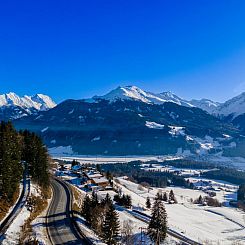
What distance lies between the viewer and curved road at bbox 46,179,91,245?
5885cm

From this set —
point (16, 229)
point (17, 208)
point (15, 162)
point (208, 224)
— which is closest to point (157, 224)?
point (17, 208)

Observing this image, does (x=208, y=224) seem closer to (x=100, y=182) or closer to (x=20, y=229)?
(x=100, y=182)

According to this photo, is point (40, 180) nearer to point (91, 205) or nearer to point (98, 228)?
point (91, 205)

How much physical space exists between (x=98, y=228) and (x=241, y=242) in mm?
59663

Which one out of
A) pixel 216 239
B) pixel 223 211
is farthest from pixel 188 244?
pixel 223 211

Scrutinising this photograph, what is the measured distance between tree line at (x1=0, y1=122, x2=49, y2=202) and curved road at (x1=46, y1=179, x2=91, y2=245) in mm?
7323

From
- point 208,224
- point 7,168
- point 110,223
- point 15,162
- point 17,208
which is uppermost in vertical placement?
point 15,162

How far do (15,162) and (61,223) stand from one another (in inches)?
647

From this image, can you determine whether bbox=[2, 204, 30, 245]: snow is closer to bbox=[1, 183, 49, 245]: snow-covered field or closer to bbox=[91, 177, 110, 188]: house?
bbox=[1, 183, 49, 245]: snow-covered field

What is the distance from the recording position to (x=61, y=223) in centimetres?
6850

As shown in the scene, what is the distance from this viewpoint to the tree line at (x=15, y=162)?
66125 mm

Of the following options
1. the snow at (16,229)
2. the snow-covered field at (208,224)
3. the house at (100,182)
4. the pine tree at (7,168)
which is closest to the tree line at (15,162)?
the pine tree at (7,168)

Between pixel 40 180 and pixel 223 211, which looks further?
pixel 223 211

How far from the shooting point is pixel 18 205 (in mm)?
70750
